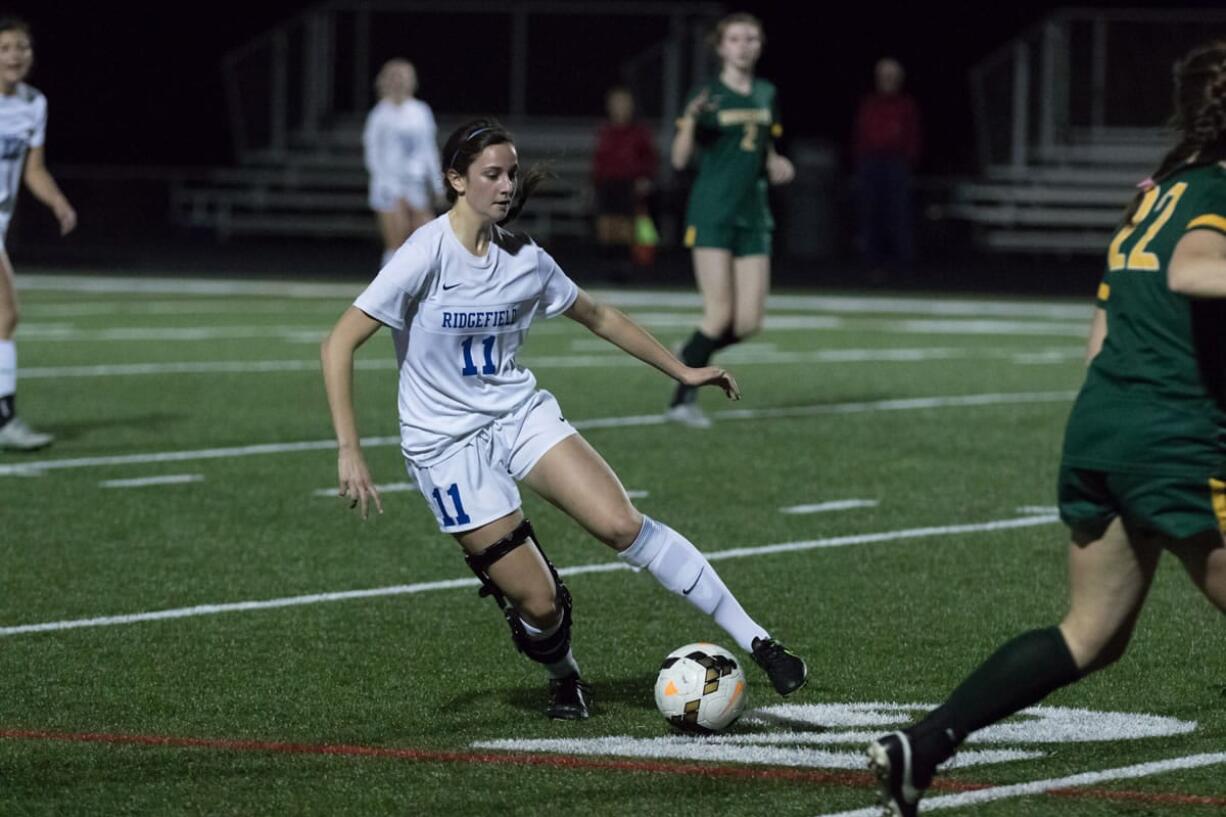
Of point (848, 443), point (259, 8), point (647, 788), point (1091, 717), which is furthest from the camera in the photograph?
point (259, 8)

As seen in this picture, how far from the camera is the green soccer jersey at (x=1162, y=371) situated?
5.34 metres

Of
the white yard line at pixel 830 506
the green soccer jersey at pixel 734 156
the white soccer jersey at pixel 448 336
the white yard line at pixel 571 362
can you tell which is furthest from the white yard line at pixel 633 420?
the white soccer jersey at pixel 448 336

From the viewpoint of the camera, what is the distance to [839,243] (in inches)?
1361

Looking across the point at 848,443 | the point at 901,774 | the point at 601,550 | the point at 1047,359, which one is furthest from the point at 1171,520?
the point at 1047,359

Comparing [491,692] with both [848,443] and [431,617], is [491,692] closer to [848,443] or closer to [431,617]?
[431,617]

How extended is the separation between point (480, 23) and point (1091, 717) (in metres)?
27.2

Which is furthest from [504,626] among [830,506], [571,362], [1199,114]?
[571,362]

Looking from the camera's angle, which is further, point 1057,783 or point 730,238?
point 730,238

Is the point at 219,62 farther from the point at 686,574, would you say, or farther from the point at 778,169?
the point at 686,574

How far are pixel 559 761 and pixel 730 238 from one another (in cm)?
797

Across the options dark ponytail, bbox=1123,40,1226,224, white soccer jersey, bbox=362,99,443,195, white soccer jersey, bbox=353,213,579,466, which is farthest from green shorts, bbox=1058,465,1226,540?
white soccer jersey, bbox=362,99,443,195

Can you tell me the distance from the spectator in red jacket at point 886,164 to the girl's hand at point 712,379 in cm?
2159

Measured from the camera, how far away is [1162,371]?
538 cm

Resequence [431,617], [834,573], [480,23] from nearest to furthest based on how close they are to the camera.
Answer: [431,617] < [834,573] < [480,23]
